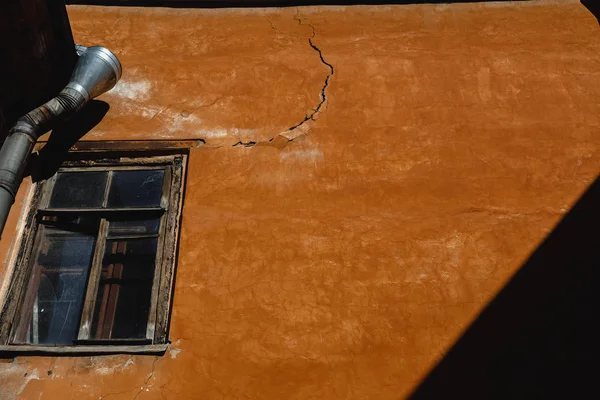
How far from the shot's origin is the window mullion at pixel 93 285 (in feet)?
13.1

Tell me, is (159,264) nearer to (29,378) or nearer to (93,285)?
(93,285)

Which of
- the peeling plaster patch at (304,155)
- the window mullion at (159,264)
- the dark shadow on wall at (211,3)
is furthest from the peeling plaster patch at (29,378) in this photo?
the dark shadow on wall at (211,3)

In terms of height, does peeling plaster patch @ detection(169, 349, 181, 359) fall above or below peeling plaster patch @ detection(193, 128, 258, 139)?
below

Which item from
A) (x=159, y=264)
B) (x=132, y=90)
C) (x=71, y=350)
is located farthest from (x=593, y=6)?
(x=71, y=350)

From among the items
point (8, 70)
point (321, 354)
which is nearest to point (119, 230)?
point (8, 70)

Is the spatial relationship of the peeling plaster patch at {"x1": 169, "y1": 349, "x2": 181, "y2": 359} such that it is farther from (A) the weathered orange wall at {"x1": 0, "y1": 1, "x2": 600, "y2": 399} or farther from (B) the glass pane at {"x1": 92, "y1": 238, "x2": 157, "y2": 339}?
(B) the glass pane at {"x1": 92, "y1": 238, "x2": 157, "y2": 339}

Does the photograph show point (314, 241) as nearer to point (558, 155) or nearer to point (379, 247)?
point (379, 247)

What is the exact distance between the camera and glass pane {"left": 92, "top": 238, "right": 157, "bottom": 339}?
13.3 ft

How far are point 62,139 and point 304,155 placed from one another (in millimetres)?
2012

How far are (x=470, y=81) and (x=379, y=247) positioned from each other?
1.85 meters

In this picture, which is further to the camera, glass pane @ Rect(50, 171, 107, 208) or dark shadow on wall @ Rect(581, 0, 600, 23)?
dark shadow on wall @ Rect(581, 0, 600, 23)

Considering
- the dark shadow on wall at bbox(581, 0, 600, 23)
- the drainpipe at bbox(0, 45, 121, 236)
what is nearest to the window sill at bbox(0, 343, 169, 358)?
the drainpipe at bbox(0, 45, 121, 236)

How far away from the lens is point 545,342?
382cm

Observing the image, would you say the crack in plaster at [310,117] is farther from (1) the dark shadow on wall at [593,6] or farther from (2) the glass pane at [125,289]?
(1) the dark shadow on wall at [593,6]
